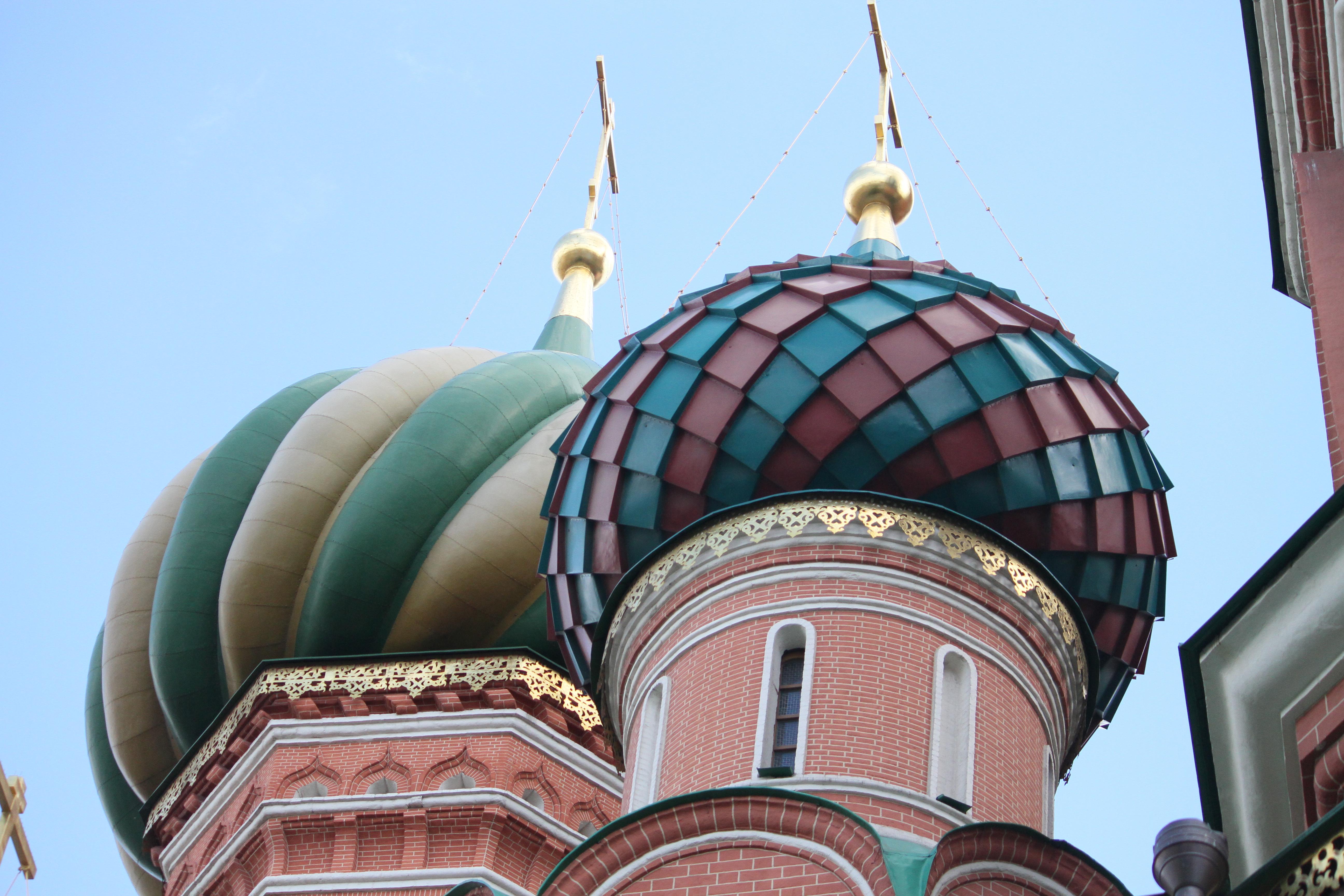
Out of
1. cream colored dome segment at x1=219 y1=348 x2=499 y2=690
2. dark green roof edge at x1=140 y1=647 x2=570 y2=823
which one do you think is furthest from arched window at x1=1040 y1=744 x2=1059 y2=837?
cream colored dome segment at x1=219 y1=348 x2=499 y2=690

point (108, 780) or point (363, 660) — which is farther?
point (108, 780)

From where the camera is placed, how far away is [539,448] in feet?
53.2

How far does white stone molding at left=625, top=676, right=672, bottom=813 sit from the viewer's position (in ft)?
37.6

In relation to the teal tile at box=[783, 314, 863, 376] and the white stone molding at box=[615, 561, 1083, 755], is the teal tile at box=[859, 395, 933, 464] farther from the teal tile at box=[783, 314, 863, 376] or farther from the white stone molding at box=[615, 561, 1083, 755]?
the white stone molding at box=[615, 561, 1083, 755]

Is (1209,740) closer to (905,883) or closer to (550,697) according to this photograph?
(905,883)

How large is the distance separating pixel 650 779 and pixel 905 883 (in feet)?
7.21

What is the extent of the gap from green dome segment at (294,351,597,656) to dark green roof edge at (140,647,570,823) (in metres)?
0.16

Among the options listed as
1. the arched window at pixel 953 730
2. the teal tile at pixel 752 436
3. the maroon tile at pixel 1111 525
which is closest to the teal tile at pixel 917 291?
the teal tile at pixel 752 436

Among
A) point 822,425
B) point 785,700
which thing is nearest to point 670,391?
point 822,425

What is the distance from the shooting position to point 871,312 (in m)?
13.1

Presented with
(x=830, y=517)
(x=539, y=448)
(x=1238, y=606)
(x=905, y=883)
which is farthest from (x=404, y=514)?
(x=1238, y=606)

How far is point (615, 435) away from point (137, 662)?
5805 millimetres

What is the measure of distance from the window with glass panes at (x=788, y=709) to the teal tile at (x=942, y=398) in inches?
68.4

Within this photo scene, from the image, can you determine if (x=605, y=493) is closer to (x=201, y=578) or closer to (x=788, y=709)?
(x=788, y=709)
